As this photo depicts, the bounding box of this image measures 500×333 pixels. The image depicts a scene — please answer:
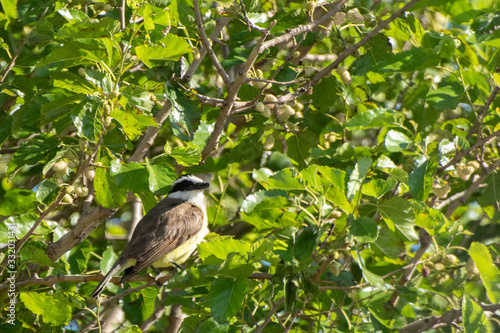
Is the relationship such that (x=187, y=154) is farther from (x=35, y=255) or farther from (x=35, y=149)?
(x=35, y=255)

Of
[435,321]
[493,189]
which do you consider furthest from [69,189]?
[493,189]

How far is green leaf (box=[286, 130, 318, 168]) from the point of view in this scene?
499cm

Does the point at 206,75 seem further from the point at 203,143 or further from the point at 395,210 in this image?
the point at 395,210

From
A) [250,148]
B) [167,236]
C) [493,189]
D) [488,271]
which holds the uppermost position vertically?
[488,271]

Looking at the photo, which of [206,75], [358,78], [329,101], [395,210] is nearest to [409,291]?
[395,210]

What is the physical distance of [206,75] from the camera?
6344 mm

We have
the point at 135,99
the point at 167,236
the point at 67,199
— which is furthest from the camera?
the point at 167,236

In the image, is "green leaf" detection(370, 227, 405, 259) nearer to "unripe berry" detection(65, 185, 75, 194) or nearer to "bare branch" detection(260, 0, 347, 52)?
"bare branch" detection(260, 0, 347, 52)

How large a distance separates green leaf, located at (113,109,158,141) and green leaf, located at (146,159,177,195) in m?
0.26

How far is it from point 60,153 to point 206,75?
269 cm

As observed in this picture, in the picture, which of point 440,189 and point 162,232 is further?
point 162,232

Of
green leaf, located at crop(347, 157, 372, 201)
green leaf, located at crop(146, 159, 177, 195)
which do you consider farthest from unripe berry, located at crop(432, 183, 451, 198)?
green leaf, located at crop(146, 159, 177, 195)

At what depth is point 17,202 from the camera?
4.61 meters

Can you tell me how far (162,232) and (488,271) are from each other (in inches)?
115
